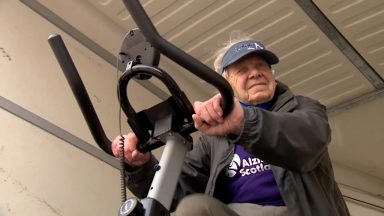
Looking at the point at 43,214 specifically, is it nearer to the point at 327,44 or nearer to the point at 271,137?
the point at 271,137

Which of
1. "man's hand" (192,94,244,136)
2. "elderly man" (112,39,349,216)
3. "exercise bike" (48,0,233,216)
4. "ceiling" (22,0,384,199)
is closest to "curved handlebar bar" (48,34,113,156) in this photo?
"exercise bike" (48,0,233,216)

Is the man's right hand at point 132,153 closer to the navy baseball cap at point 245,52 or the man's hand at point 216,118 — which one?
the man's hand at point 216,118

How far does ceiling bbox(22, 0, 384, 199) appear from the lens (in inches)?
73.9

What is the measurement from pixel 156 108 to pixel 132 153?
146mm

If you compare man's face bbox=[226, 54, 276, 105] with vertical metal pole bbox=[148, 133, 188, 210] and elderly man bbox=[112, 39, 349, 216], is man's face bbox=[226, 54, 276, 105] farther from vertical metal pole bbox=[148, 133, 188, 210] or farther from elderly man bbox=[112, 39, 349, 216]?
Answer: vertical metal pole bbox=[148, 133, 188, 210]

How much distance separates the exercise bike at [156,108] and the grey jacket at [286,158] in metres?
0.09

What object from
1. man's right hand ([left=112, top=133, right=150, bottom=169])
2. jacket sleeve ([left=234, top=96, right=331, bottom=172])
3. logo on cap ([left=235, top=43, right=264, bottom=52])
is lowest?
jacket sleeve ([left=234, top=96, right=331, bottom=172])

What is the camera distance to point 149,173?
1107 millimetres

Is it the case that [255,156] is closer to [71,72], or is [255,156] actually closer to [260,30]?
[71,72]

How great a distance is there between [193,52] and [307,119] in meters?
1.14

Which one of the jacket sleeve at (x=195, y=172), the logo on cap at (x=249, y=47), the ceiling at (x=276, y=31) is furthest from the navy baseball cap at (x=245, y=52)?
the ceiling at (x=276, y=31)

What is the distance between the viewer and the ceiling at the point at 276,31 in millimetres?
1878

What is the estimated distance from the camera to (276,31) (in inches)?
78.3

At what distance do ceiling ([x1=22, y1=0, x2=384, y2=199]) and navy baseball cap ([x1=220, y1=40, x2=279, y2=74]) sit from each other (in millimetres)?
564
